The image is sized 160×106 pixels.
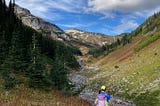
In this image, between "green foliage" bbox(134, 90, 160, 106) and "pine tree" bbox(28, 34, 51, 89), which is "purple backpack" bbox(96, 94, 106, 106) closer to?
"pine tree" bbox(28, 34, 51, 89)

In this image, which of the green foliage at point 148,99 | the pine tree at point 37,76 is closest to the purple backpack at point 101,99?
the pine tree at point 37,76

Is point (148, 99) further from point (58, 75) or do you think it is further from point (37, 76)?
point (37, 76)

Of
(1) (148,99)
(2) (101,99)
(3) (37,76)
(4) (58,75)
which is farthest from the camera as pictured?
(1) (148,99)

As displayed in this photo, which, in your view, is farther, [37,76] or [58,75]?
[58,75]

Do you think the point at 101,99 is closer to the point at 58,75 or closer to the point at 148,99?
the point at 58,75

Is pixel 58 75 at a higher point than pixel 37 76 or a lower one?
lower

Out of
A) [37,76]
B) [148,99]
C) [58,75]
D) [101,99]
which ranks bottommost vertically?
[148,99]

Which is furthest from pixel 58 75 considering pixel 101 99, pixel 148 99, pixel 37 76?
pixel 101 99

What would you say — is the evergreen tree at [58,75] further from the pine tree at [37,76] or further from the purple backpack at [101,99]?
the purple backpack at [101,99]

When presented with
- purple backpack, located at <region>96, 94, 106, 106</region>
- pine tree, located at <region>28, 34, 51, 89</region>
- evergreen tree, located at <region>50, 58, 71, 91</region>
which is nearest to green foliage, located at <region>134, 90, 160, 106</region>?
evergreen tree, located at <region>50, 58, 71, 91</region>

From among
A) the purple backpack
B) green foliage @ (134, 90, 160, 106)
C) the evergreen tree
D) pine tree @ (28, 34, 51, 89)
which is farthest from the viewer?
the evergreen tree

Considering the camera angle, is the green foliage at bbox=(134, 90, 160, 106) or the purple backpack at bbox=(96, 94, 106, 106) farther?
the green foliage at bbox=(134, 90, 160, 106)

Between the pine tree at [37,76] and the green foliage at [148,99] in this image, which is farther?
the green foliage at [148,99]

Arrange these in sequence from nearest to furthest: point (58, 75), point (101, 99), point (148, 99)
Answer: point (101, 99) → point (58, 75) → point (148, 99)
